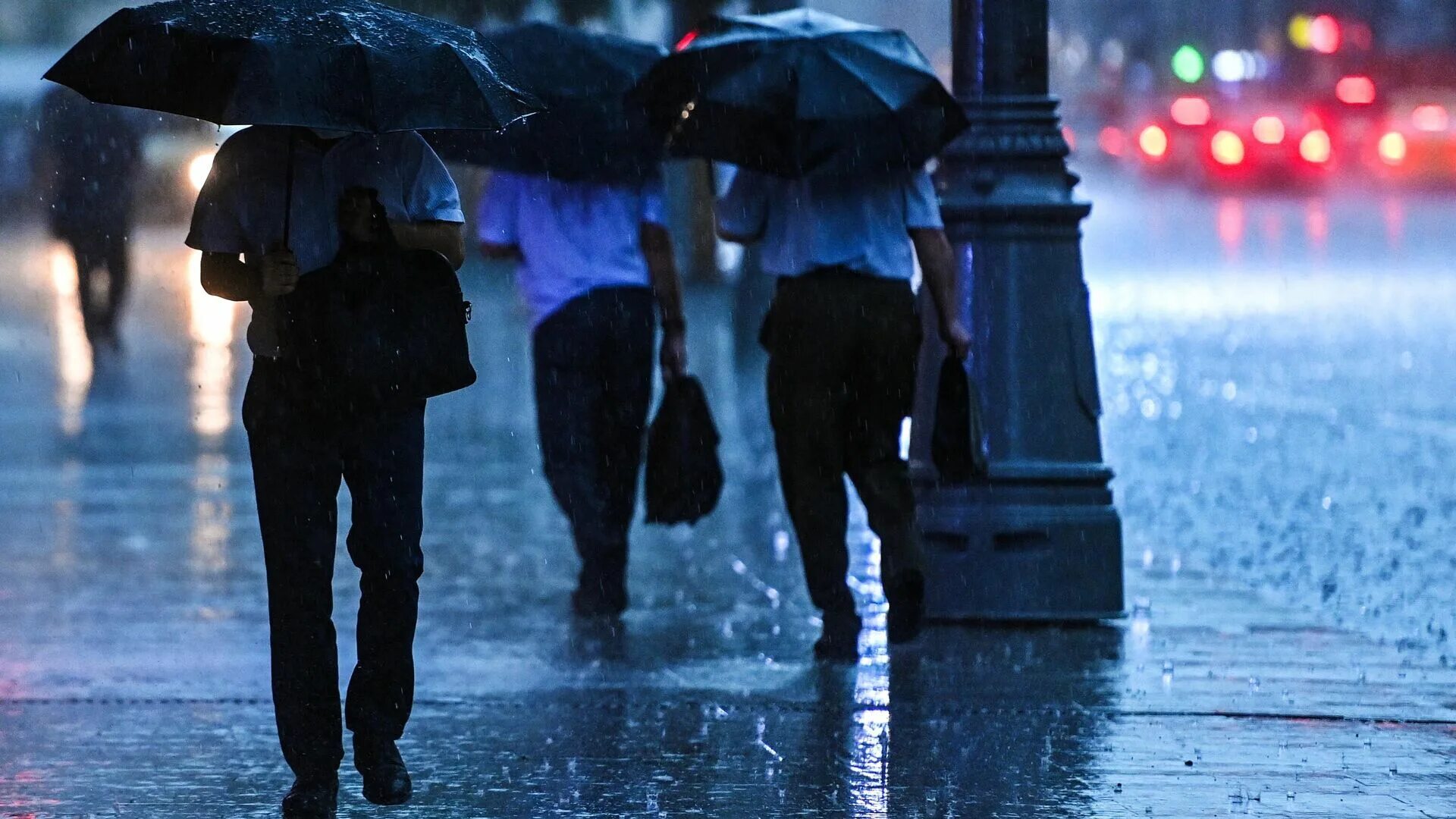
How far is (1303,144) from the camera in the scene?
39.6 meters

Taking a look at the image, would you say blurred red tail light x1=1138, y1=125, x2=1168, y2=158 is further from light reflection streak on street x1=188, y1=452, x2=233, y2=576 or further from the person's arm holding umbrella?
the person's arm holding umbrella

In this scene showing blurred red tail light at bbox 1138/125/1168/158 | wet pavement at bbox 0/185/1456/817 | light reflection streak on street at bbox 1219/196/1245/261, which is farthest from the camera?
blurred red tail light at bbox 1138/125/1168/158

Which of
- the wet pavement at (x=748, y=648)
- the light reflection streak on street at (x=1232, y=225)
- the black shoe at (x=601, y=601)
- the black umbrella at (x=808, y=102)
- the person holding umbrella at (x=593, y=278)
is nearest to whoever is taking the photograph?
the wet pavement at (x=748, y=648)

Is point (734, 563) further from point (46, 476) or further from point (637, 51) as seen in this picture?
point (46, 476)

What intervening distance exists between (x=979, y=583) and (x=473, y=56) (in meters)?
2.95

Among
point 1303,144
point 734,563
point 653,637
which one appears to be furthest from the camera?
point 1303,144

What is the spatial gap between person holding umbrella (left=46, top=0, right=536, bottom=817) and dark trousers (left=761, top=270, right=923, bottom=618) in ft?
5.99

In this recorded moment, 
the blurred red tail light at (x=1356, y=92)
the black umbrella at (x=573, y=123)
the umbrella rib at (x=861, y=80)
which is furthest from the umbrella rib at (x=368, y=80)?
the blurred red tail light at (x=1356, y=92)

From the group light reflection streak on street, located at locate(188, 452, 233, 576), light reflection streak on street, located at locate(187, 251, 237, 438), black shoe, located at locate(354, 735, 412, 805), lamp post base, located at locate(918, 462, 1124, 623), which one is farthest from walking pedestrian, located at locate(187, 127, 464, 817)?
light reflection streak on street, located at locate(187, 251, 237, 438)

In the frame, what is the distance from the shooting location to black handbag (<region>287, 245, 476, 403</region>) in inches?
205

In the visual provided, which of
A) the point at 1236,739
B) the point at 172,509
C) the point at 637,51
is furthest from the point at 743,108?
the point at 172,509

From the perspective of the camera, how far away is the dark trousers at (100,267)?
17.2 metres

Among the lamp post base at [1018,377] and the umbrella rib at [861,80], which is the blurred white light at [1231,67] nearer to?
the lamp post base at [1018,377]

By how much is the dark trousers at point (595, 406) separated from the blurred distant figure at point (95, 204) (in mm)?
9872
